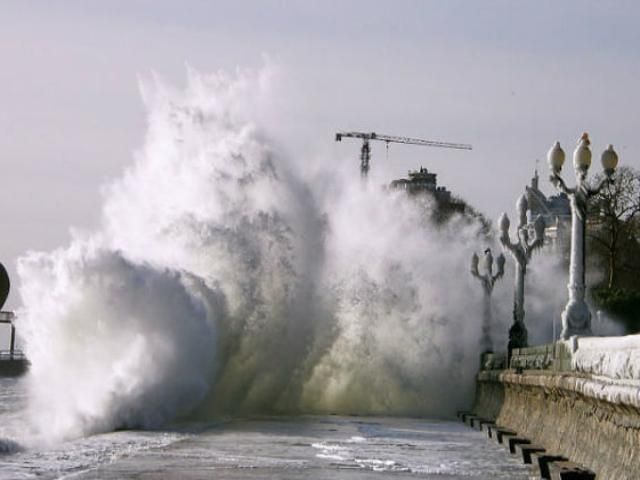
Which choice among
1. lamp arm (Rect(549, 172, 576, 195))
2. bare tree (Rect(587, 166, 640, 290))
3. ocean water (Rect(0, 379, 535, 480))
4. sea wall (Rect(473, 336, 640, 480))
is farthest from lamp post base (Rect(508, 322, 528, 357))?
bare tree (Rect(587, 166, 640, 290))

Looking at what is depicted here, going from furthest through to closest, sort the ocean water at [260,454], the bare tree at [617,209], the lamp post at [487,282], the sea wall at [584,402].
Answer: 1. the bare tree at [617,209]
2. the lamp post at [487,282]
3. the ocean water at [260,454]
4. the sea wall at [584,402]

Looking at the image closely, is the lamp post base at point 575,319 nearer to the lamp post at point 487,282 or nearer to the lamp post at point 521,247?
the lamp post at point 521,247

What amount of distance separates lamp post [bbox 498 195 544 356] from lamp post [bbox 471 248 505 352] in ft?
11.3

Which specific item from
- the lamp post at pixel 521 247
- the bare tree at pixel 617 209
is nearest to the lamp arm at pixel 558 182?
the lamp post at pixel 521 247

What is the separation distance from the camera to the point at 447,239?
5631cm

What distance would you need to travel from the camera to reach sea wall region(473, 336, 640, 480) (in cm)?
1568

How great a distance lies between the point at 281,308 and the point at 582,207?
61.6ft

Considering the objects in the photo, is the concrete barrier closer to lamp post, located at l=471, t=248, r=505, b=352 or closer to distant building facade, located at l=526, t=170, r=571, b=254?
distant building facade, located at l=526, t=170, r=571, b=254

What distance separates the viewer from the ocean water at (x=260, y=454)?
68.4 feet

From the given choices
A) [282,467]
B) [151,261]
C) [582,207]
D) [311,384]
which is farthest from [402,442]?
[311,384]

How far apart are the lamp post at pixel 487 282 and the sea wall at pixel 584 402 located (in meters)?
13.4

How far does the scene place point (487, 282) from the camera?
4831cm

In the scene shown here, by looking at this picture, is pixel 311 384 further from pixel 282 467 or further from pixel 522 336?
pixel 282 467

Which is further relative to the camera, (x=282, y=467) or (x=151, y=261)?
(x=151, y=261)
